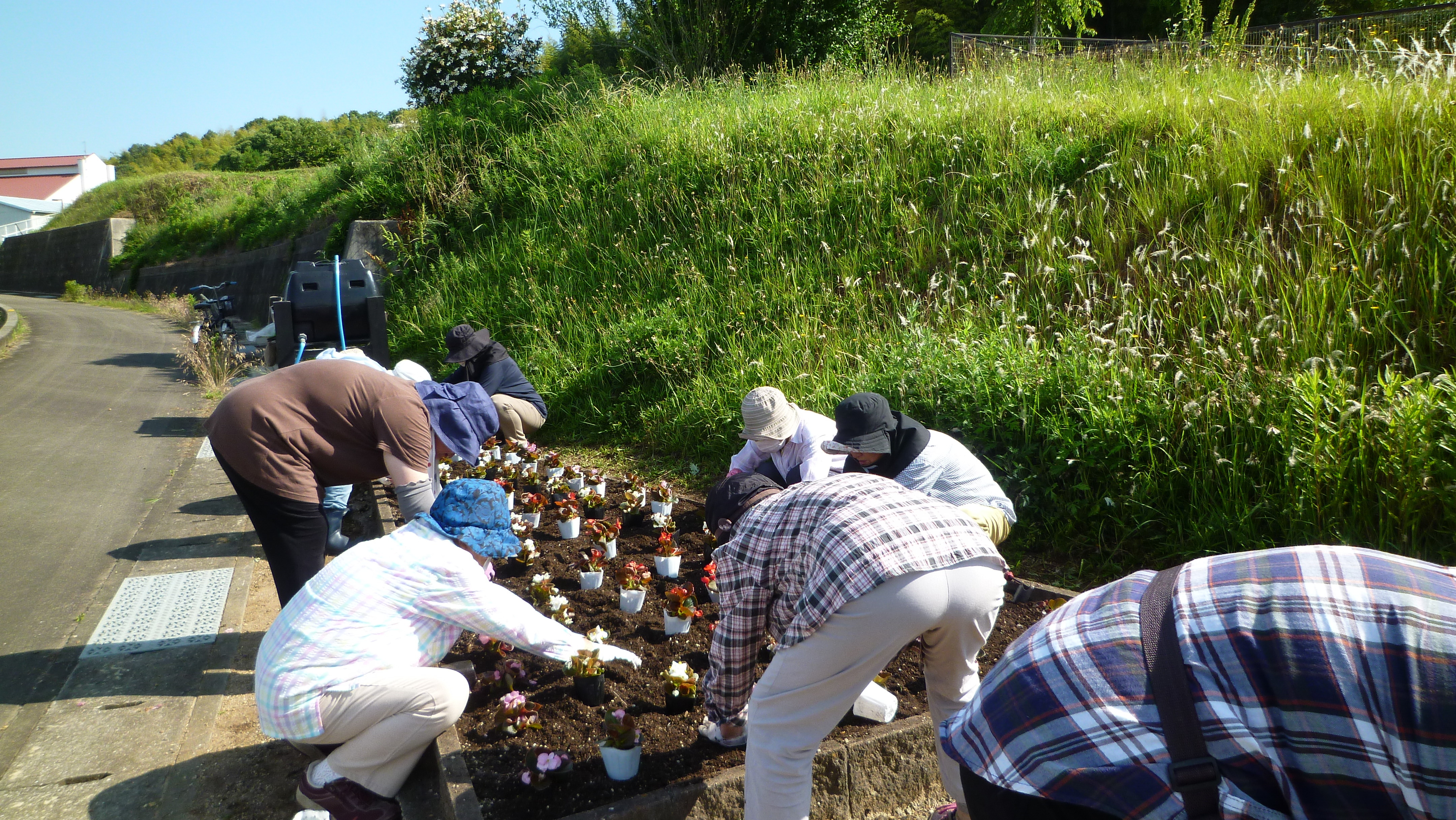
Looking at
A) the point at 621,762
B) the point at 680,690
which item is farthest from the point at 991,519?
the point at 621,762

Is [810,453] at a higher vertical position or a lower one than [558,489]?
higher

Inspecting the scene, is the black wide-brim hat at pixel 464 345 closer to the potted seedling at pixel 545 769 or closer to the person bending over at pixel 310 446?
the person bending over at pixel 310 446

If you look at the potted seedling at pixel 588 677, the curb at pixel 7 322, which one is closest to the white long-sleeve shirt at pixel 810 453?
the potted seedling at pixel 588 677

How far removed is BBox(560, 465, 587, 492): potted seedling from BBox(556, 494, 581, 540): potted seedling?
2.04 ft

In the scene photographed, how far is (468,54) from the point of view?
15070 mm

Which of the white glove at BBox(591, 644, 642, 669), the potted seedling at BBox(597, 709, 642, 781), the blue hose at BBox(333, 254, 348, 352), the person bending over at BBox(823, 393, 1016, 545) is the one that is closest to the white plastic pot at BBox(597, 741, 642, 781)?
the potted seedling at BBox(597, 709, 642, 781)

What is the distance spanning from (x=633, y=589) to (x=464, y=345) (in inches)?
127

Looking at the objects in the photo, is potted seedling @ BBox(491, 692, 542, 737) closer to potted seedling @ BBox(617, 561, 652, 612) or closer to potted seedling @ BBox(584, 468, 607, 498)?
potted seedling @ BBox(617, 561, 652, 612)

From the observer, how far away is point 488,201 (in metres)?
11.4

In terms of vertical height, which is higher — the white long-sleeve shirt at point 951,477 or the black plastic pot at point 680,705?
the white long-sleeve shirt at point 951,477

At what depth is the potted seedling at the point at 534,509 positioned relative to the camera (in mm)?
5238

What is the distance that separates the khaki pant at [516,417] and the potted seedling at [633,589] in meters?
2.59

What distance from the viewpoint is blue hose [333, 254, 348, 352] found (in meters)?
5.95

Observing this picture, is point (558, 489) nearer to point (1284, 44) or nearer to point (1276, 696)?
point (1276, 696)
